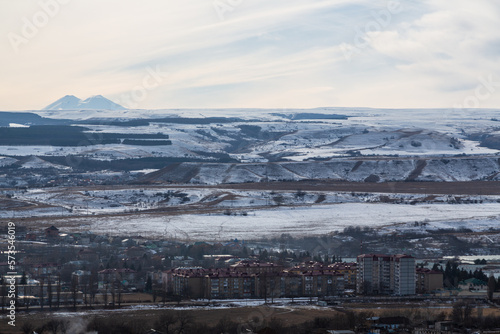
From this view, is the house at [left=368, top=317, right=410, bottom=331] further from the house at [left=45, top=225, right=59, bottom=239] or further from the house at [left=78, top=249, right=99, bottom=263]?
→ the house at [left=45, top=225, right=59, bottom=239]

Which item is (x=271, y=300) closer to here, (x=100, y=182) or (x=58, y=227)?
(x=58, y=227)

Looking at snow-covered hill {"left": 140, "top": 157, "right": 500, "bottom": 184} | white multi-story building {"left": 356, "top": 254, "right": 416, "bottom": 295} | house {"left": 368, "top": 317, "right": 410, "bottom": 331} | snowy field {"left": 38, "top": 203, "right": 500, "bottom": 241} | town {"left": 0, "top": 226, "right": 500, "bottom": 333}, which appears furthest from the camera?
snow-covered hill {"left": 140, "top": 157, "right": 500, "bottom": 184}

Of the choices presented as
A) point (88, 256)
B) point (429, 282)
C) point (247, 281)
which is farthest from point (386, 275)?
point (88, 256)

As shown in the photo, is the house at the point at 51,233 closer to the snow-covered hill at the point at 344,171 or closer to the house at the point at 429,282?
the house at the point at 429,282

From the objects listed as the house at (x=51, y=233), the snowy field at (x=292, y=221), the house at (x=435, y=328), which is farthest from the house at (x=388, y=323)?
the house at (x=51, y=233)

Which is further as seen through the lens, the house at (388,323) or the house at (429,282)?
the house at (429,282)

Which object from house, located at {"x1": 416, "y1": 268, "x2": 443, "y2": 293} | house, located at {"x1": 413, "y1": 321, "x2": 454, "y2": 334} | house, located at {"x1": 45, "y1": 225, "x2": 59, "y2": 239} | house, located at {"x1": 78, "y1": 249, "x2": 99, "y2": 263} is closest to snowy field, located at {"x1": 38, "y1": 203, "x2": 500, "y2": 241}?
house, located at {"x1": 45, "y1": 225, "x2": 59, "y2": 239}

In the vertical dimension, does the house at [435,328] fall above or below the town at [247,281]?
above

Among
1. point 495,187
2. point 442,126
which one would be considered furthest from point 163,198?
point 442,126
